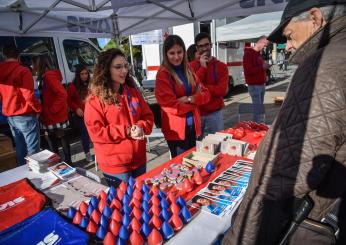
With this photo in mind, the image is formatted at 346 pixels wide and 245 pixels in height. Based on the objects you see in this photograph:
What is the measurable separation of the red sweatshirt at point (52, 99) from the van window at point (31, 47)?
1.75m

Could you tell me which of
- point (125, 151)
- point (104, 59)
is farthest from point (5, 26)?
point (125, 151)

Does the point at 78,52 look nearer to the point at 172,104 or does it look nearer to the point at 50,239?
the point at 172,104

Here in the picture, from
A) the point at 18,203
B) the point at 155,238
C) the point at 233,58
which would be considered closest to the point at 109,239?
the point at 155,238

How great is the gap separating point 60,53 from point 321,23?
5.94 meters

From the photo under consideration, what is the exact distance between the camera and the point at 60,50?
19.3 feet

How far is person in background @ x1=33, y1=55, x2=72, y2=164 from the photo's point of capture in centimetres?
396

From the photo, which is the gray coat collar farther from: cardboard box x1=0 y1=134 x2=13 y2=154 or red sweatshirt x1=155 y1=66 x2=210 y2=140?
cardboard box x1=0 y1=134 x2=13 y2=154

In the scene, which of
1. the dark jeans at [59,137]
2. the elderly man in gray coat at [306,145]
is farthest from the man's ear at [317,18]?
the dark jeans at [59,137]

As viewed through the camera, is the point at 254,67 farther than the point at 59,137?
Yes

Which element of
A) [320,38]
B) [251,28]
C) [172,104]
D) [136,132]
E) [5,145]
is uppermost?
[251,28]

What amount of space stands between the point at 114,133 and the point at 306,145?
1547mm

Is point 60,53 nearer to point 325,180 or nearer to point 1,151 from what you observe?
point 1,151

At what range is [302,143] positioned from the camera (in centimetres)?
82

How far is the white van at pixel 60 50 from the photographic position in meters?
5.37
